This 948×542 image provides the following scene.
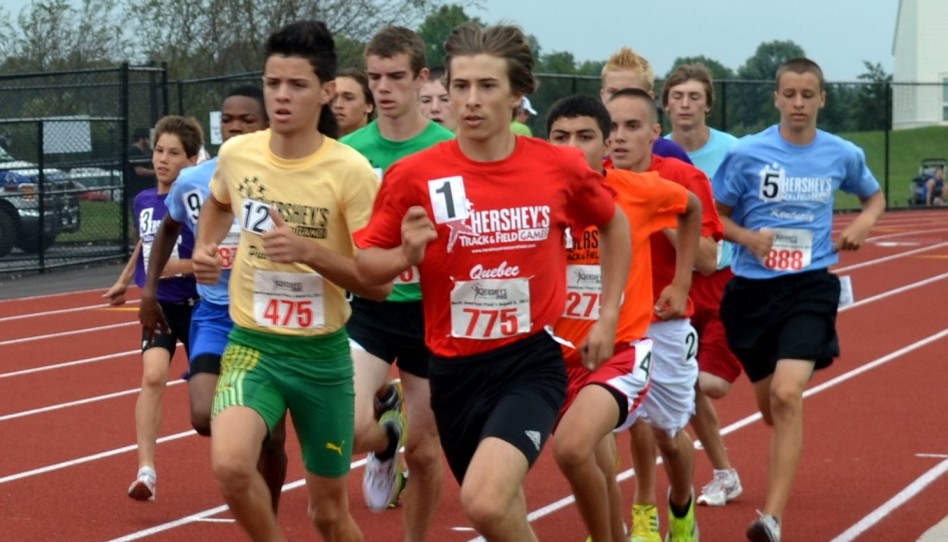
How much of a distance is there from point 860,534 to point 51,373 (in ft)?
24.0

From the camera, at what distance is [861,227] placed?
738cm

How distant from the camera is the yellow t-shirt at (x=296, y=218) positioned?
218 inches

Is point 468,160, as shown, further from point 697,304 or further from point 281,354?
point 697,304

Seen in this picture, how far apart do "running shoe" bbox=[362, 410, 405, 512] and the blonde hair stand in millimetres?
1949

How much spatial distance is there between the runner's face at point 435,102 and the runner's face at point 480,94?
3.31m

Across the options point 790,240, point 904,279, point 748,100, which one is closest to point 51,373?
point 790,240

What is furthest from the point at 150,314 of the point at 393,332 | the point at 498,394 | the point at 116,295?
the point at 498,394

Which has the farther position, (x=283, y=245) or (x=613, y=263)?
(x=613, y=263)

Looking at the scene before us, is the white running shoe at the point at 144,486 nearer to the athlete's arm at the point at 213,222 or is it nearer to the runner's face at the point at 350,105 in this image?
the runner's face at the point at 350,105

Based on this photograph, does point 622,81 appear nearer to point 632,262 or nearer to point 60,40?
point 632,262

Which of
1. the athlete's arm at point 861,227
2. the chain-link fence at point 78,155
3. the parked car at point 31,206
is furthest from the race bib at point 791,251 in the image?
the parked car at point 31,206

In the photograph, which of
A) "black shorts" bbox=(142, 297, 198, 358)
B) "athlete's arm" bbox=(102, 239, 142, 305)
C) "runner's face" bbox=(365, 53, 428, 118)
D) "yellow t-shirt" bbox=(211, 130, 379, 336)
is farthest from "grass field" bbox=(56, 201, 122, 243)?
"yellow t-shirt" bbox=(211, 130, 379, 336)

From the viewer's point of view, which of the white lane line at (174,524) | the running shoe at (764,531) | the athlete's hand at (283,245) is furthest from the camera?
the white lane line at (174,524)

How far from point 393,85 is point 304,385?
1.79 m
